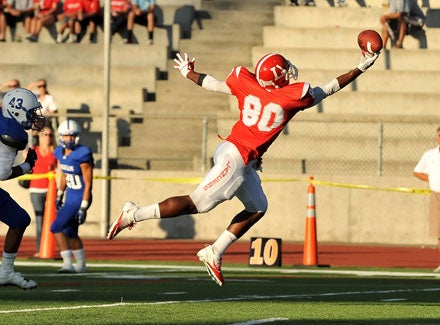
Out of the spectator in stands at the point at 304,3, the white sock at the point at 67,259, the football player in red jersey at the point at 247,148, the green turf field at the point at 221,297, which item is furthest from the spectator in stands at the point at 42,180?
the spectator in stands at the point at 304,3

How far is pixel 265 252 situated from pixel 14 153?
645cm

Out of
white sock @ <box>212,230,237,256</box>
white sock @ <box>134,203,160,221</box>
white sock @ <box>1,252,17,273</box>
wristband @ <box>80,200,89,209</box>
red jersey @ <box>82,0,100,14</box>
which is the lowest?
white sock @ <box>1,252,17,273</box>

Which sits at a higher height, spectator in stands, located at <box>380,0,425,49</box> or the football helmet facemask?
spectator in stands, located at <box>380,0,425,49</box>

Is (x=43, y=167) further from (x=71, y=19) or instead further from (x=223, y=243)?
(x=71, y=19)

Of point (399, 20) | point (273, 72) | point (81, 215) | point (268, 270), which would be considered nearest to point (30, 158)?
point (273, 72)

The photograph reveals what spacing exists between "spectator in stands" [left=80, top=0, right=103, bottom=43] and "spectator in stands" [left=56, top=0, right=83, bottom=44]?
0.41ft

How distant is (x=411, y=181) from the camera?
23.0 m

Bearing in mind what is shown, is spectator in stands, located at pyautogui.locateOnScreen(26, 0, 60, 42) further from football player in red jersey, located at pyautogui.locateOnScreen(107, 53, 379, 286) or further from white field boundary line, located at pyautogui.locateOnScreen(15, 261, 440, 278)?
football player in red jersey, located at pyautogui.locateOnScreen(107, 53, 379, 286)

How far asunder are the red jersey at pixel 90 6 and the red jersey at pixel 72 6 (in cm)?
10

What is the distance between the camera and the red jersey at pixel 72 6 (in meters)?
27.4

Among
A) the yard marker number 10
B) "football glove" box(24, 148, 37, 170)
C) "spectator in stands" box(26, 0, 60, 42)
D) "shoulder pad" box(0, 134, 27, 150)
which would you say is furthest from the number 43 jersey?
"spectator in stands" box(26, 0, 60, 42)

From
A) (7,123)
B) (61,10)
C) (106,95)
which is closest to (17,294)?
(7,123)

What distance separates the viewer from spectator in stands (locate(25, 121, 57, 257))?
63.4 feet

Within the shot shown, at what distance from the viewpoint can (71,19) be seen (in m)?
27.5
